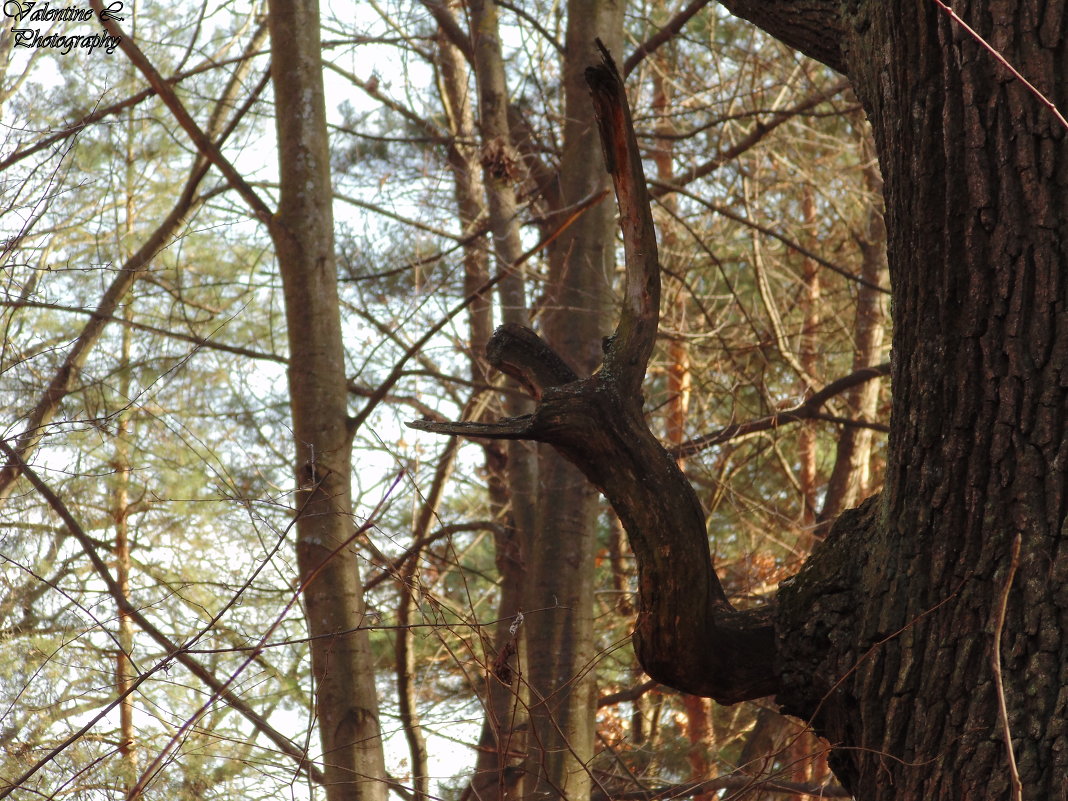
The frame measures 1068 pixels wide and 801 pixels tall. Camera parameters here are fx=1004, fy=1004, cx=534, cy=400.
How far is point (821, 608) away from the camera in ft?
5.87

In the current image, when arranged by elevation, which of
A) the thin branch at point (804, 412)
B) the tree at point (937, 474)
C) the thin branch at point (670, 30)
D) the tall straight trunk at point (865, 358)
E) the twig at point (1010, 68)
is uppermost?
the thin branch at point (670, 30)

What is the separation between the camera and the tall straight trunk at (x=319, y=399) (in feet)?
9.52

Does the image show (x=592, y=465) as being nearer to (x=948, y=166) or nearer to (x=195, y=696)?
(x=948, y=166)

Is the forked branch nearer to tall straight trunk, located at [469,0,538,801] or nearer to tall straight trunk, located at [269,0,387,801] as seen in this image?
tall straight trunk, located at [269,0,387,801]

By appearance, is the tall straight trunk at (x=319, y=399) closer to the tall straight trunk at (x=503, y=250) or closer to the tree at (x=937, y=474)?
the tall straight trunk at (x=503, y=250)

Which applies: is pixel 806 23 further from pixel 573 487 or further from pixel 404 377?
pixel 404 377

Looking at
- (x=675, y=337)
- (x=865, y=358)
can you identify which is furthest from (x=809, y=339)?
(x=675, y=337)

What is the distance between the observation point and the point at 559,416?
1.80 m

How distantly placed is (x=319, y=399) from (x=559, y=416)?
157cm

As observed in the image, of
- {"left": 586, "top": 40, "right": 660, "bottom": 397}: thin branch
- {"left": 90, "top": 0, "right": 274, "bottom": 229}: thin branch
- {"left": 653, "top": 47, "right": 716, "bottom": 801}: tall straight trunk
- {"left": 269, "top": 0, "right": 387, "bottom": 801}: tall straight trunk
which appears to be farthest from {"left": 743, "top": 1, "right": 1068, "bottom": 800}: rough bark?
{"left": 653, "top": 47, "right": 716, "bottom": 801}: tall straight trunk

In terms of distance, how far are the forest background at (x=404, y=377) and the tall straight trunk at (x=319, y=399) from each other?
2cm

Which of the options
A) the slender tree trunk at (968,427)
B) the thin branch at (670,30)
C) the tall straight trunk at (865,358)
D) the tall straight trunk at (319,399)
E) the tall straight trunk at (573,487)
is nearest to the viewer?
the slender tree trunk at (968,427)

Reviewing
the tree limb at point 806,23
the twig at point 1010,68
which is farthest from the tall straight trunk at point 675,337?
the twig at point 1010,68

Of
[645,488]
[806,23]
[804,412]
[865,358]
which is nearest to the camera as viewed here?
[645,488]
